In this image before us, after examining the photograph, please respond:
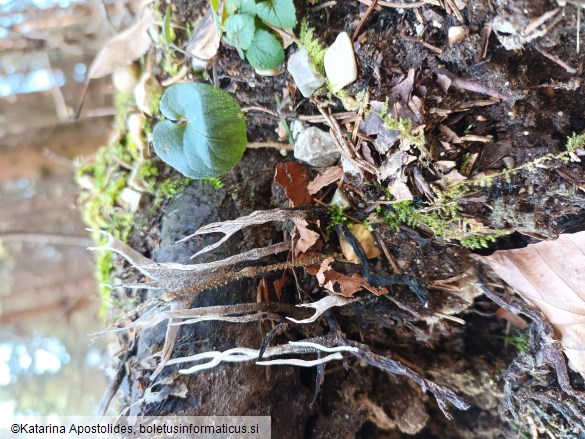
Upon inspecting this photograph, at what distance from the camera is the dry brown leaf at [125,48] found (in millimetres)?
1282

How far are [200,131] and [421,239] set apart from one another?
0.54 metres

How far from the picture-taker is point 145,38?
1.29 meters

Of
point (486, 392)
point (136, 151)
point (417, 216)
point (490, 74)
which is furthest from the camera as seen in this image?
point (136, 151)

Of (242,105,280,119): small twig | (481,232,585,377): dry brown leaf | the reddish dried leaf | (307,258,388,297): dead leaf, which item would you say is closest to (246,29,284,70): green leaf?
(242,105,280,119): small twig

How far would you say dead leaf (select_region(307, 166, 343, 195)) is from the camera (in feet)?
3.24

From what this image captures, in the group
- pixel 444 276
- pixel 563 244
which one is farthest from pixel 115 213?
pixel 563 244

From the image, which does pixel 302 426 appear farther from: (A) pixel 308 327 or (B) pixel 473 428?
(B) pixel 473 428

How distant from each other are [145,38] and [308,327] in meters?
0.97

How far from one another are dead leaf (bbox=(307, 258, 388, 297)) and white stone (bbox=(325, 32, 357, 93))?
376 millimetres

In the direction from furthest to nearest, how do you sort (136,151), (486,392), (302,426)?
(136,151) < (486,392) < (302,426)

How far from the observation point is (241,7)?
91 cm

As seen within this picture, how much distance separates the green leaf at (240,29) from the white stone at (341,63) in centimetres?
17

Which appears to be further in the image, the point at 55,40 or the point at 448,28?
the point at 55,40

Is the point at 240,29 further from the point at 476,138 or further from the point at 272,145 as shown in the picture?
the point at 476,138
